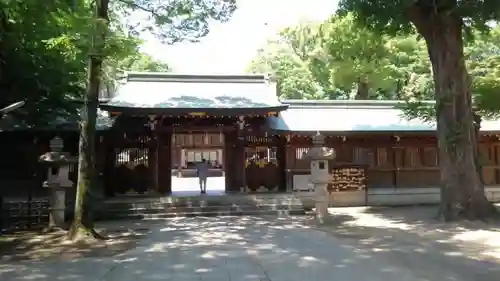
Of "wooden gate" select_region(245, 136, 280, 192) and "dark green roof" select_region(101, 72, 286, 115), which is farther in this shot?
"wooden gate" select_region(245, 136, 280, 192)

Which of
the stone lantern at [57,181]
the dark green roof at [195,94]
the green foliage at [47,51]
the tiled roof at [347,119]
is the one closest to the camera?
the green foliage at [47,51]

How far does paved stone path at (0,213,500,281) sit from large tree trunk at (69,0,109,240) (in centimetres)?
160

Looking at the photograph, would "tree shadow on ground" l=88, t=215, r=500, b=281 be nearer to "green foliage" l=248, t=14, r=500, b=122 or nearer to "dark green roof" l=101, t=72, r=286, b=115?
"dark green roof" l=101, t=72, r=286, b=115

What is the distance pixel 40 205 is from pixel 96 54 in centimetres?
531

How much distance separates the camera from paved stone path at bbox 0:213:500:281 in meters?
6.94

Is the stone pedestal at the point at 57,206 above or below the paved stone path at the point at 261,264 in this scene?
above

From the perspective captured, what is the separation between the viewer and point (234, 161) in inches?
707

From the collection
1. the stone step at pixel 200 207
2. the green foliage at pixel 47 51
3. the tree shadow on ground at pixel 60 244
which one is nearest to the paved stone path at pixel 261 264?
the tree shadow on ground at pixel 60 244

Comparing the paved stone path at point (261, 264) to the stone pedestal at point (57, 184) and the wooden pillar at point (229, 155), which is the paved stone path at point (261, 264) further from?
the wooden pillar at point (229, 155)

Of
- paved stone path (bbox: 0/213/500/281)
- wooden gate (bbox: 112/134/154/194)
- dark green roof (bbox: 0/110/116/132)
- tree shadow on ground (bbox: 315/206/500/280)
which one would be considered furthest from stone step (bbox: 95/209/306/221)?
paved stone path (bbox: 0/213/500/281)

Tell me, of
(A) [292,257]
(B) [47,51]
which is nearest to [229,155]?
(B) [47,51]

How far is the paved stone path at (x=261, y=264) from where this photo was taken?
22.8ft

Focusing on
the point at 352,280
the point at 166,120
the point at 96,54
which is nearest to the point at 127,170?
the point at 166,120

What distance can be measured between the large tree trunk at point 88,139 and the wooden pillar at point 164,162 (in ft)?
21.5
